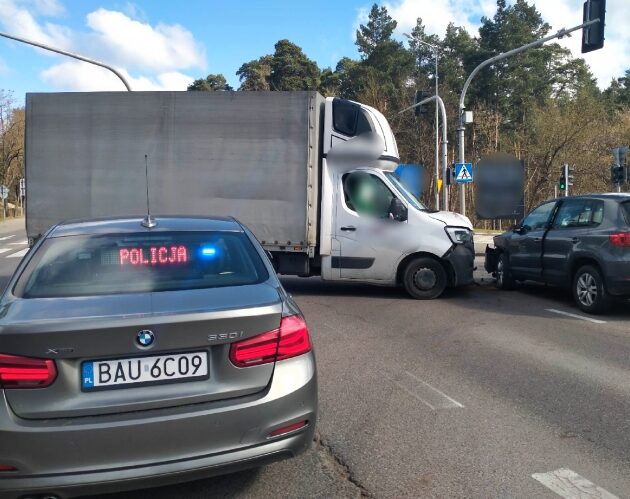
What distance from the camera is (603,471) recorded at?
3.60m

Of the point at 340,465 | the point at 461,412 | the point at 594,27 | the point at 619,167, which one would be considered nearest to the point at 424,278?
the point at 461,412

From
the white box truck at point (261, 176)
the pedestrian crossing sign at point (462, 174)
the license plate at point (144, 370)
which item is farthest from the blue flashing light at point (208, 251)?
the pedestrian crossing sign at point (462, 174)

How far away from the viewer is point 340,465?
3.69 metres

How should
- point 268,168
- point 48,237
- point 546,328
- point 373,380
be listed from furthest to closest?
point 268,168 < point 546,328 < point 373,380 < point 48,237

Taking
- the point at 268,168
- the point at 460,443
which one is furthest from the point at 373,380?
the point at 268,168

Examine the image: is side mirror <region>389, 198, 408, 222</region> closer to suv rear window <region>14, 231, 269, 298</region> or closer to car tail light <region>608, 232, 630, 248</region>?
car tail light <region>608, 232, 630, 248</region>

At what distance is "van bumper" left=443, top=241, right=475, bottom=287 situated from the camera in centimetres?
954

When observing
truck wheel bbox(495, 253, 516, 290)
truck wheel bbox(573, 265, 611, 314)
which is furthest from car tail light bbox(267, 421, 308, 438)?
truck wheel bbox(495, 253, 516, 290)

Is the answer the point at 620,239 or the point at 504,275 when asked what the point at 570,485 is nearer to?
the point at 620,239

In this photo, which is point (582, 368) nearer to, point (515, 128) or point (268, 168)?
point (268, 168)

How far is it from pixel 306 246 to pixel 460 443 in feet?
19.4

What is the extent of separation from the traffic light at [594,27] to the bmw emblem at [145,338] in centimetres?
1478

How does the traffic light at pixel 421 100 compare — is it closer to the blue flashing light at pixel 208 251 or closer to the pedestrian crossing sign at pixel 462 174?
the pedestrian crossing sign at pixel 462 174

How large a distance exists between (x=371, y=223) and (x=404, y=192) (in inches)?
30.6
